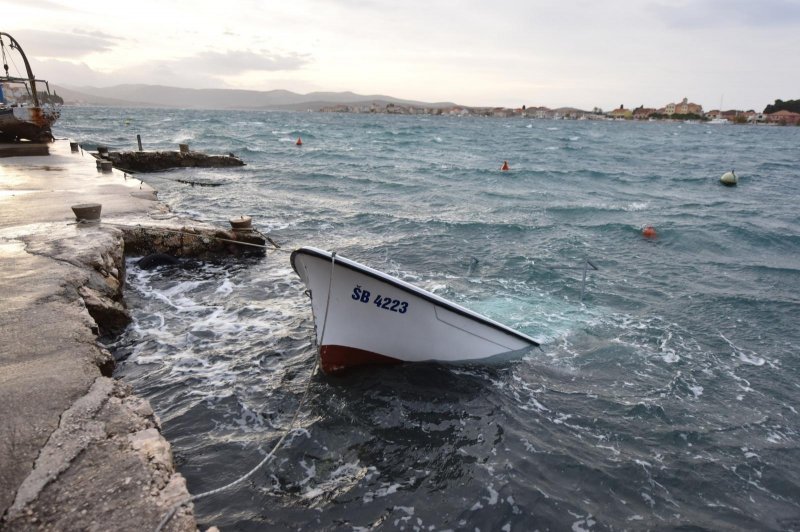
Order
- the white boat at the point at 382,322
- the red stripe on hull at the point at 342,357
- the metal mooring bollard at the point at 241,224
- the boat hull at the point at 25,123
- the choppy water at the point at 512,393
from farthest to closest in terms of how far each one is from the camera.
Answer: the boat hull at the point at 25,123 → the metal mooring bollard at the point at 241,224 → the red stripe on hull at the point at 342,357 → the white boat at the point at 382,322 → the choppy water at the point at 512,393

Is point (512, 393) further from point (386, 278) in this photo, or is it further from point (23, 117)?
point (23, 117)

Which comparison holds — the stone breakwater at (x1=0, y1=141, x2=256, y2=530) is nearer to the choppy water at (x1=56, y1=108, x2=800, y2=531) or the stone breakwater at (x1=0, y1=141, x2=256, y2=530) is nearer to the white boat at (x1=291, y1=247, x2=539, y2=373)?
the choppy water at (x1=56, y1=108, x2=800, y2=531)

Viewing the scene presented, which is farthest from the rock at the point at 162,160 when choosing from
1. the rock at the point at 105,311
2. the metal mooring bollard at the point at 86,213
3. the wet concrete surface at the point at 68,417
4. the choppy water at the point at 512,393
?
the rock at the point at 105,311

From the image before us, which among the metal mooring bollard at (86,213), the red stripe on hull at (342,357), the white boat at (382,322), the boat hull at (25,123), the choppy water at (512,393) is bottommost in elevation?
the choppy water at (512,393)

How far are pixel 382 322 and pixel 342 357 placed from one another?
85 centimetres

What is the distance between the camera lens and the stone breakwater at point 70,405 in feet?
10.6

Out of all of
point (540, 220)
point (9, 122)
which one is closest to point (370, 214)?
point (540, 220)

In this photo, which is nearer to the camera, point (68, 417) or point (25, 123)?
point (68, 417)

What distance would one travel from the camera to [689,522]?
4922mm

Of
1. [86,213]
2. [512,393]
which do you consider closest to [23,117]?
[86,213]

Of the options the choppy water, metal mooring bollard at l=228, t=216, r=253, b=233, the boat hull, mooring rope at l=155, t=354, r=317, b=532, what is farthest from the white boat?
the boat hull

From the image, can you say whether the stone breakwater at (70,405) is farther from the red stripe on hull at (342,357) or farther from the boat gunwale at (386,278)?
the red stripe on hull at (342,357)

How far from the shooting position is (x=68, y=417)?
400 centimetres

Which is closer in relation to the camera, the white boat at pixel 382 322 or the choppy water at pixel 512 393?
the choppy water at pixel 512 393
